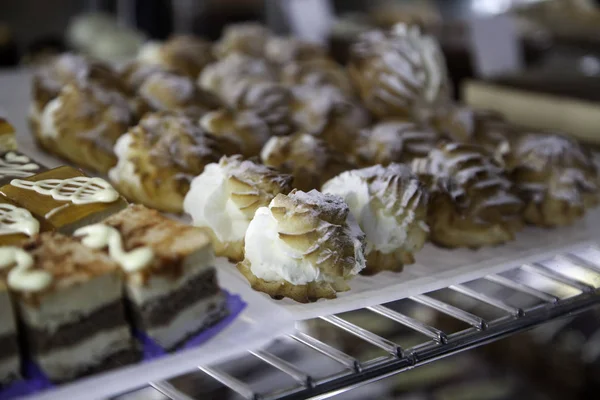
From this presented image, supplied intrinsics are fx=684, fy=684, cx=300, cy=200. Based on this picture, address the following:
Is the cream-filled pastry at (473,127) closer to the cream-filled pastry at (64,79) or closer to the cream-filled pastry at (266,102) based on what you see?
the cream-filled pastry at (266,102)

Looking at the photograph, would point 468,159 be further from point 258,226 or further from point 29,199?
point 29,199

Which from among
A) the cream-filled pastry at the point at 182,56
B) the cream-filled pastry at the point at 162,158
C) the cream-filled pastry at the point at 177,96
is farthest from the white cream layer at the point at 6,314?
the cream-filled pastry at the point at 182,56

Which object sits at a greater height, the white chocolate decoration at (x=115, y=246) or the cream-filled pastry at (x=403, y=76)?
the cream-filled pastry at (x=403, y=76)

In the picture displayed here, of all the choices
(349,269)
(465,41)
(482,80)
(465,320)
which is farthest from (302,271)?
(465,41)

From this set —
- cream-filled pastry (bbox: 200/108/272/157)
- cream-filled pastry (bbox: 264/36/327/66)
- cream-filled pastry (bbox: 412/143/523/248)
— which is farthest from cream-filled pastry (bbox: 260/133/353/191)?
cream-filled pastry (bbox: 264/36/327/66)

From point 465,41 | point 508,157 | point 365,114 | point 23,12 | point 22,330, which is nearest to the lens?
point 22,330

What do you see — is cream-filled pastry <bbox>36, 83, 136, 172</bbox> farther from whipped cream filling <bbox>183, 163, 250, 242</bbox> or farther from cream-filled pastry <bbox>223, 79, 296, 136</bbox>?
whipped cream filling <bbox>183, 163, 250, 242</bbox>

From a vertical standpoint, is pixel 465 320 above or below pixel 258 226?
below

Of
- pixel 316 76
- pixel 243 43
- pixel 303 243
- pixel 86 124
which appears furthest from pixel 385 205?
pixel 243 43
